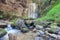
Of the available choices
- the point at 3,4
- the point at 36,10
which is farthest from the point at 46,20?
the point at 3,4

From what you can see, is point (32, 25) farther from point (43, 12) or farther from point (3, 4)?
point (3, 4)

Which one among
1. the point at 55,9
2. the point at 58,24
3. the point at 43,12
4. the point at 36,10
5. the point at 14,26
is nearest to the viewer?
the point at 58,24

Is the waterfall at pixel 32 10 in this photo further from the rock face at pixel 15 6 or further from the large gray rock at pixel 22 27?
the large gray rock at pixel 22 27

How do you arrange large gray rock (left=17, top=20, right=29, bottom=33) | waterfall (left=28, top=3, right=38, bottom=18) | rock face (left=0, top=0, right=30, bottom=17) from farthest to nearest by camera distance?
rock face (left=0, top=0, right=30, bottom=17)
waterfall (left=28, top=3, right=38, bottom=18)
large gray rock (left=17, top=20, right=29, bottom=33)

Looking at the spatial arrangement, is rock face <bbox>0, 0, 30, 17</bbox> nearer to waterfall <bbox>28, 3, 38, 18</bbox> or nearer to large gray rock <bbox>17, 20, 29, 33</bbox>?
waterfall <bbox>28, 3, 38, 18</bbox>

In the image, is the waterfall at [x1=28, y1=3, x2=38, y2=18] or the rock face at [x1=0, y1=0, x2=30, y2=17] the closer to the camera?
the waterfall at [x1=28, y1=3, x2=38, y2=18]

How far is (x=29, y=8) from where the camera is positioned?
1573cm

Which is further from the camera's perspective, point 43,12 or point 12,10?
point 12,10

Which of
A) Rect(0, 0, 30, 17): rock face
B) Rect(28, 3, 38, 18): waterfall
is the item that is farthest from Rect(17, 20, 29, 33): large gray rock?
Rect(0, 0, 30, 17): rock face

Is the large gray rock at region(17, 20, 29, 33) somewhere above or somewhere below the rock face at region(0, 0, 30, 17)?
below

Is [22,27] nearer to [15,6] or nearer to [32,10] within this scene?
[32,10]

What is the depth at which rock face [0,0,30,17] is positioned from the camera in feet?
51.7

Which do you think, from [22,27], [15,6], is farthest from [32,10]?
[22,27]

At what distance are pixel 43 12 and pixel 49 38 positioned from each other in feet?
21.2
